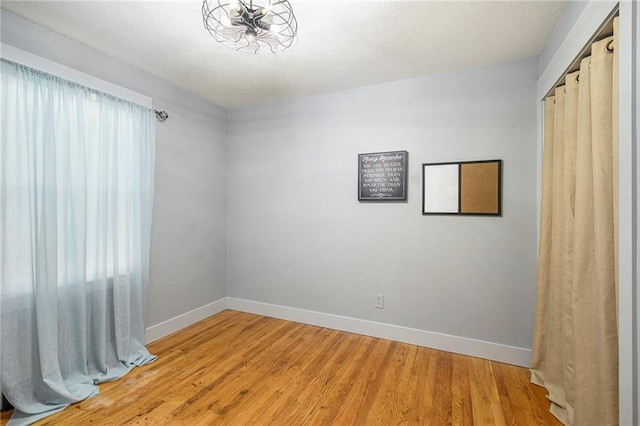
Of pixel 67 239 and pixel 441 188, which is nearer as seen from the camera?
pixel 67 239

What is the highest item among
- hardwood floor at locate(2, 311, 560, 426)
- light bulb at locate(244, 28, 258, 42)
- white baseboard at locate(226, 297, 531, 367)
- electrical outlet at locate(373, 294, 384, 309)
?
light bulb at locate(244, 28, 258, 42)

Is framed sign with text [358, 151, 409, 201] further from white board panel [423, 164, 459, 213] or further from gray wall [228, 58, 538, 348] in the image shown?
white board panel [423, 164, 459, 213]

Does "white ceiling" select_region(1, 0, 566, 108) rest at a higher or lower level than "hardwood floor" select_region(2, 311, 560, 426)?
higher

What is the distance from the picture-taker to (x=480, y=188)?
2400 mm

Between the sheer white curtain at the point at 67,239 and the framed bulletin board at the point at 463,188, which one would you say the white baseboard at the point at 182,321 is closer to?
the sheer white curtain at the point at 67,239

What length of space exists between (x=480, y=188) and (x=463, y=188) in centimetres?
13

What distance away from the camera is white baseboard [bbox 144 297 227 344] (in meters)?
2.66

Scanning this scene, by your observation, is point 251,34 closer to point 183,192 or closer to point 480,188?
point 183,192

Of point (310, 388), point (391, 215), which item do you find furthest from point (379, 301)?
point (310, 388)

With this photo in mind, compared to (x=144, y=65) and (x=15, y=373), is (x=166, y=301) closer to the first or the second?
(x=15, y=373)

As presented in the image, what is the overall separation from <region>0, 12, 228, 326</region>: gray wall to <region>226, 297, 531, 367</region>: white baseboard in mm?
662

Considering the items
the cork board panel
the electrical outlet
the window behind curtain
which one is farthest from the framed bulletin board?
the window behind curtain

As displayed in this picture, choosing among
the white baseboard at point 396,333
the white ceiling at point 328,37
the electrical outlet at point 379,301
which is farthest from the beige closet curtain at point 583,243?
the electrical outlet at point 379,301

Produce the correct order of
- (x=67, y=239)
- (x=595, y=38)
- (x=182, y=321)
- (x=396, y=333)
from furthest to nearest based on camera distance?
(x=182, y=321), (x=396, y=333), (x=67, y=239), (x=595, y=38)
